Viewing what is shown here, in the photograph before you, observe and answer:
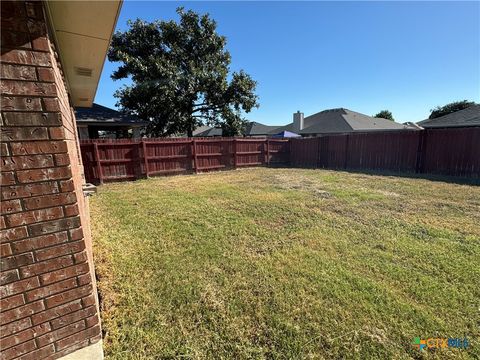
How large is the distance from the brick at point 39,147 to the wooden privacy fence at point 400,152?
40.2 feet

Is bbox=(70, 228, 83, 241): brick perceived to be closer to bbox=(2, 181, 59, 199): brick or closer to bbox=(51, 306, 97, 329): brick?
bbox=(2, 181, 59, 199): brick

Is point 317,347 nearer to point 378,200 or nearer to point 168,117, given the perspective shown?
point 378,200

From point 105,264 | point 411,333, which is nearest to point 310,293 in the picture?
point 411,333

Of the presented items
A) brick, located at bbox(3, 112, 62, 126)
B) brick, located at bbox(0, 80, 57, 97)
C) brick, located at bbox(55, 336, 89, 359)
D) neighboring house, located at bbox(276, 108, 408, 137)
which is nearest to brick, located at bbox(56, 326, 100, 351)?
brick, located at bbox(55, 336, 89, 359)

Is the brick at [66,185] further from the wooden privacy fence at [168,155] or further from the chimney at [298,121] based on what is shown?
the chimney at [298,121]

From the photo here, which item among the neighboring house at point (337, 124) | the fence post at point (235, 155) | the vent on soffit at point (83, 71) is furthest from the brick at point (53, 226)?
the neighboring house at point (337, 124)

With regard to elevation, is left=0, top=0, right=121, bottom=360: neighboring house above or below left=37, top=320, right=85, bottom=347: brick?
above

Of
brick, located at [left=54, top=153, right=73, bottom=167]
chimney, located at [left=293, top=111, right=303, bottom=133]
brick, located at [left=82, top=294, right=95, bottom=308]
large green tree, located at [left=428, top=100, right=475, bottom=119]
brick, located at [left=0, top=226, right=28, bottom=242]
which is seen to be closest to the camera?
brick, located at [left=0, top=226, right=28, bottom=242]

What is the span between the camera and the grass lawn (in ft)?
6.20

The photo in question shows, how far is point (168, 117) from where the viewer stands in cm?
1669

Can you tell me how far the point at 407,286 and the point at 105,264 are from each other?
354 centimetres

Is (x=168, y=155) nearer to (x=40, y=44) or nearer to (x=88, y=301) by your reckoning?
(x=88, y=301)

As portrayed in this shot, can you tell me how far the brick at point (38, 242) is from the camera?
134 centimetres

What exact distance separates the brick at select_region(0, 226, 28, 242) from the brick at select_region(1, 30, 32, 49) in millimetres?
974
